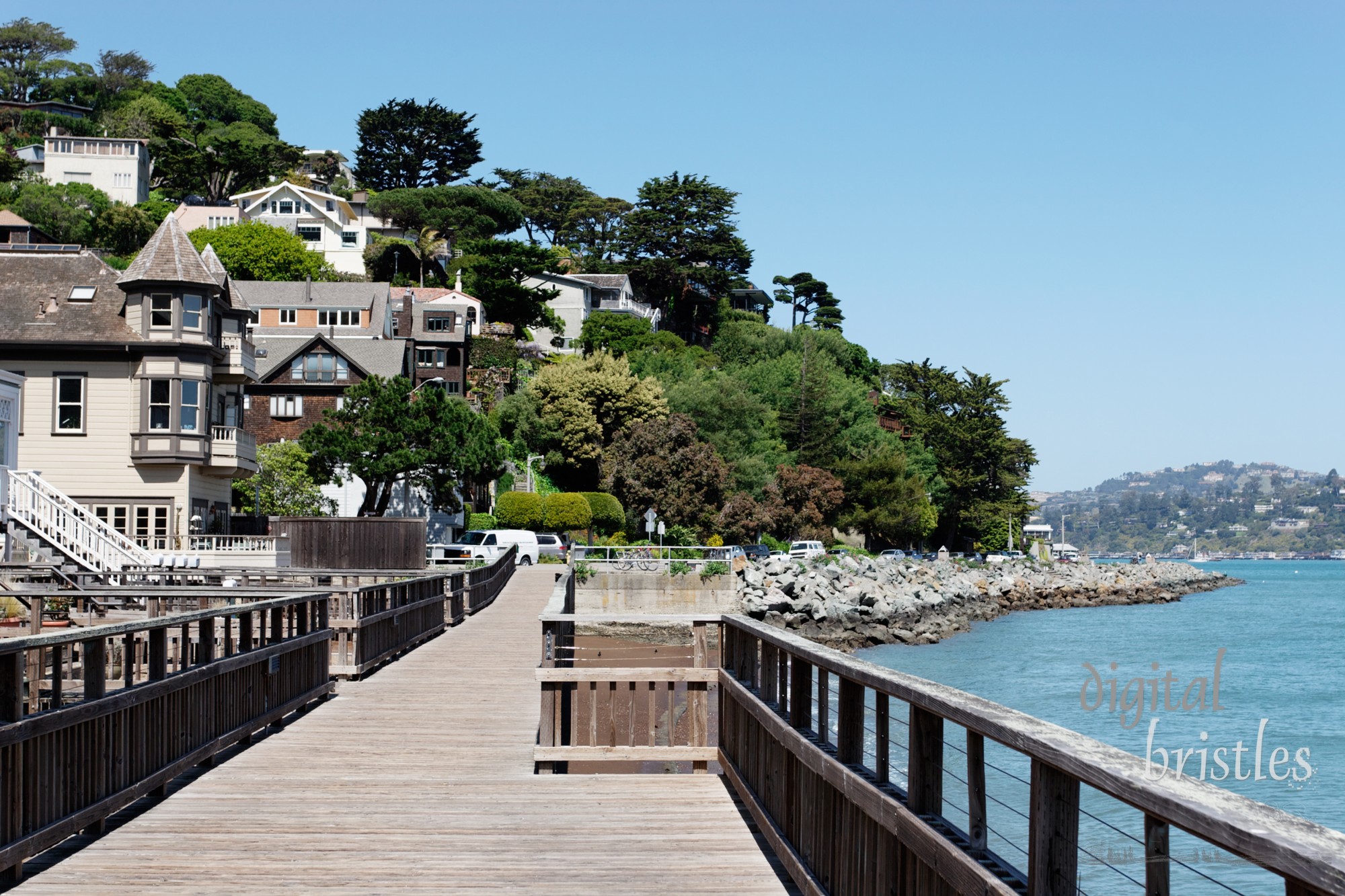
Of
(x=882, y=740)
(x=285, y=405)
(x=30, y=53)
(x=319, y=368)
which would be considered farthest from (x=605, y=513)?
(x=30, y=53)

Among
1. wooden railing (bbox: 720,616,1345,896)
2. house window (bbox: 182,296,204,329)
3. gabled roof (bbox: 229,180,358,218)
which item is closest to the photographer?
wooden railing (bbox: 720,616,1345,896)

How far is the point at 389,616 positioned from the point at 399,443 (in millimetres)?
32892

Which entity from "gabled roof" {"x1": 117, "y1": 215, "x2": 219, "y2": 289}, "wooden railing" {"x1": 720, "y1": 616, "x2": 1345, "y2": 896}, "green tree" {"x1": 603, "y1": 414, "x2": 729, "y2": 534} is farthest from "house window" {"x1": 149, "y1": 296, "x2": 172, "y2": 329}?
"wooden railing" {"x1": 720, "y1": 616, "x2": 1345, "y2": 896}

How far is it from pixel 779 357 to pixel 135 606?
77735 mm

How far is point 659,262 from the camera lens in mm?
112500

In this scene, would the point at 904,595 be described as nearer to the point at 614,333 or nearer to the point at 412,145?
the point at 614,333

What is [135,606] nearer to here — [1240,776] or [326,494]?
[1240,776]

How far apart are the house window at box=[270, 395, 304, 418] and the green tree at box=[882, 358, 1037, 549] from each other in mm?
54484

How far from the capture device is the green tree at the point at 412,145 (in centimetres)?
12481

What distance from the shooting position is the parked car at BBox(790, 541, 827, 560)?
65.9 meters

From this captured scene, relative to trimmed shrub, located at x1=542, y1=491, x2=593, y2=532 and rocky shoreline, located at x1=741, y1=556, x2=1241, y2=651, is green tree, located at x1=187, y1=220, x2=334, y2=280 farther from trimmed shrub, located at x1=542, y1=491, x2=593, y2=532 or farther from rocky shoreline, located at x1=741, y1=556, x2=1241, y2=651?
rocky shoreline, located at x1=741, y1=556, x2=1241, y2=651

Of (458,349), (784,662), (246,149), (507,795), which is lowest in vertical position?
(507,795)

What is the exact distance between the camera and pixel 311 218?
338 ft

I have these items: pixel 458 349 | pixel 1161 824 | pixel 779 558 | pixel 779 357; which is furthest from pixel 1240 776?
pixel 779 357
